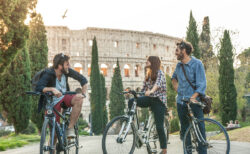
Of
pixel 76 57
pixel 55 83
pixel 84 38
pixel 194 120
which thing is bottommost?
pixel 194 120

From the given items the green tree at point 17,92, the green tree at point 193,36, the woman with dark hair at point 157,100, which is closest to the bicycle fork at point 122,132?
the woman with dark hair at point 157,100

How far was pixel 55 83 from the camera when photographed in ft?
13.6

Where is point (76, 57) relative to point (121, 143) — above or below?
above

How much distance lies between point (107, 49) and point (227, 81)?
26.2 m

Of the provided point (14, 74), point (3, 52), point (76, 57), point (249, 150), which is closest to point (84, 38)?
point (76, 57)

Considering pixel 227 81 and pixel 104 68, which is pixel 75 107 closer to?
pixel 227 81

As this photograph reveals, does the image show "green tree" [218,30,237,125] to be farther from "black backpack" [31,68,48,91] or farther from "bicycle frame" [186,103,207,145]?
"black backpack" [31,68,48,91]

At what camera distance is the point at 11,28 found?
9898 mm

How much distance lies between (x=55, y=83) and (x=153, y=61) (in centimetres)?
159

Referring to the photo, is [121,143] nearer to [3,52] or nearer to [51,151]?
[51,151]

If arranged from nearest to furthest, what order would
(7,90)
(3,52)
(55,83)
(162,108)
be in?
1. (55,83)
2. (162,108)
3. (3,52)
4. (7,90)

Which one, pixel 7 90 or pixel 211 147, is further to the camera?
pixel 7 90

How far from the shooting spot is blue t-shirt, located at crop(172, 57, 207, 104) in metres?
3.96

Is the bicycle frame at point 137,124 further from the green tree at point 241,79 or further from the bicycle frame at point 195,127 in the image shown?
the green tree at point 241,79
